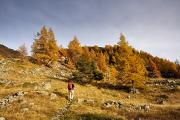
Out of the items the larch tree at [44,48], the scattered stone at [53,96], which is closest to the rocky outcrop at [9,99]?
the scattered stone at [53,96]

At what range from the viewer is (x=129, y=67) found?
63406 mm

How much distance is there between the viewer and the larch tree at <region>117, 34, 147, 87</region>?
6344 centimetres

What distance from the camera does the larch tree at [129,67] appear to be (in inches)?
2498

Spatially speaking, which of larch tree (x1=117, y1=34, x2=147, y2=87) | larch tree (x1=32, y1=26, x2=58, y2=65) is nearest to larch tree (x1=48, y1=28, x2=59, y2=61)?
larch tree (x1=32, y1=26, x2=58, y2=65)

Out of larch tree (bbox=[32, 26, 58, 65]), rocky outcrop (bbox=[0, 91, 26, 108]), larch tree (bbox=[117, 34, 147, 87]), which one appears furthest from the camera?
larch tree (bbox=[32, 26, 58, 65])

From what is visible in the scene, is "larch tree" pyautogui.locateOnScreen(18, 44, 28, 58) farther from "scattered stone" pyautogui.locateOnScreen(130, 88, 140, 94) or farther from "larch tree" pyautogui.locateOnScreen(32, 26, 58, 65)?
"scattered stone" pyautogui.locateOnScreen(130, 88, 140, 94)

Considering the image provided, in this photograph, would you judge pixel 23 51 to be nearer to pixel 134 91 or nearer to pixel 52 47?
pixel 52 47

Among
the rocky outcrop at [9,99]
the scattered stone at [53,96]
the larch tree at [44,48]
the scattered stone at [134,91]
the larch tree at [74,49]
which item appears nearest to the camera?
the rocky outcrop at [9,99]

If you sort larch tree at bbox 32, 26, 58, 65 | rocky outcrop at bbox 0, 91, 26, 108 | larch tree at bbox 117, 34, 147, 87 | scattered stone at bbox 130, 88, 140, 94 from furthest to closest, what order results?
larch tree at bbox 32, 26, 58, 65, larch tree at bbox 117, 34, 147, 87, scattered stone at bbox 130, 88, 140, 94, rocky outcrop at bbox 0, 91, 26, 108

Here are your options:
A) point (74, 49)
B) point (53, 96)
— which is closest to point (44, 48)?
point (74, 49)

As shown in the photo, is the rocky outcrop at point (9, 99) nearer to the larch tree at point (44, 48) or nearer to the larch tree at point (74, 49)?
the larch tree at point (44, 48)

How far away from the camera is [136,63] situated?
6456 cm

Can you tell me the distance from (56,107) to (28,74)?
41121 millimetres

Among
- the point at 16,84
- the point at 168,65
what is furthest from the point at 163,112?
the point at 168,65
